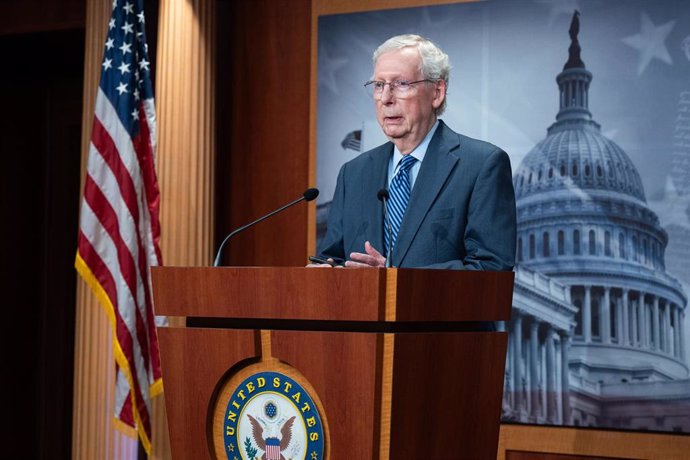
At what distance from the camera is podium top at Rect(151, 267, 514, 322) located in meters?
1.98

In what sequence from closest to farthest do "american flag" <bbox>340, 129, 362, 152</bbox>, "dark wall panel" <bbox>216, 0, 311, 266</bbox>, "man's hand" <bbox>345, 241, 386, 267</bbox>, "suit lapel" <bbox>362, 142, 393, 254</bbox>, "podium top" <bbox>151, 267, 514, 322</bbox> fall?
"podium top" <bbox>151, 267, 514, 322</bbox> → "man's hand" <bbox>345, 241, 386, 267</bbox> → "suit lapel" <bbox>362, 142, 393, 254</bbox> → "american flag" <bbox>340, 129, 362, 152</bbox> → "dark wall panel" <bbox>216, 0, 311, 266</bbox>

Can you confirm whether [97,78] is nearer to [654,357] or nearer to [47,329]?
[47,329]

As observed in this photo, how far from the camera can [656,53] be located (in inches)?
168

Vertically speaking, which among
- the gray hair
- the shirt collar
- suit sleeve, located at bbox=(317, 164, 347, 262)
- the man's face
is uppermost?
the gray hair

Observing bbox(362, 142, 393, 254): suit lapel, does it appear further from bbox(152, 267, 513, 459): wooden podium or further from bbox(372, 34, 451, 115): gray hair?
bbox(152, 267, 513, 459): wooden podium

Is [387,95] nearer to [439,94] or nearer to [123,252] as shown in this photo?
[439,94]

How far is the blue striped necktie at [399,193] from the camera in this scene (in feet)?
8.71

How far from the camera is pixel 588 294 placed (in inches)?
170

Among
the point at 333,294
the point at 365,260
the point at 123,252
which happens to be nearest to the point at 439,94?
the point at 365,260

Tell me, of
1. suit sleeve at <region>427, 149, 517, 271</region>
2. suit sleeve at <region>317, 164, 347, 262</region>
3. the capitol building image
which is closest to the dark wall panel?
the capitol building image

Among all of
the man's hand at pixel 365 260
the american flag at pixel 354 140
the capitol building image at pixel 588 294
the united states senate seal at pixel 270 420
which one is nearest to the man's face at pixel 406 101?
the man's hand at pixel 365 260

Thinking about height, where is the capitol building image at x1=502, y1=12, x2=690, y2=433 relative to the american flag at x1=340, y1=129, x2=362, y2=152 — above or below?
below

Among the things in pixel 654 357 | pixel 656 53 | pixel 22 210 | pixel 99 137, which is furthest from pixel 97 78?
pixel 654 357

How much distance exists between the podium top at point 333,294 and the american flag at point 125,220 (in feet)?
7.13
